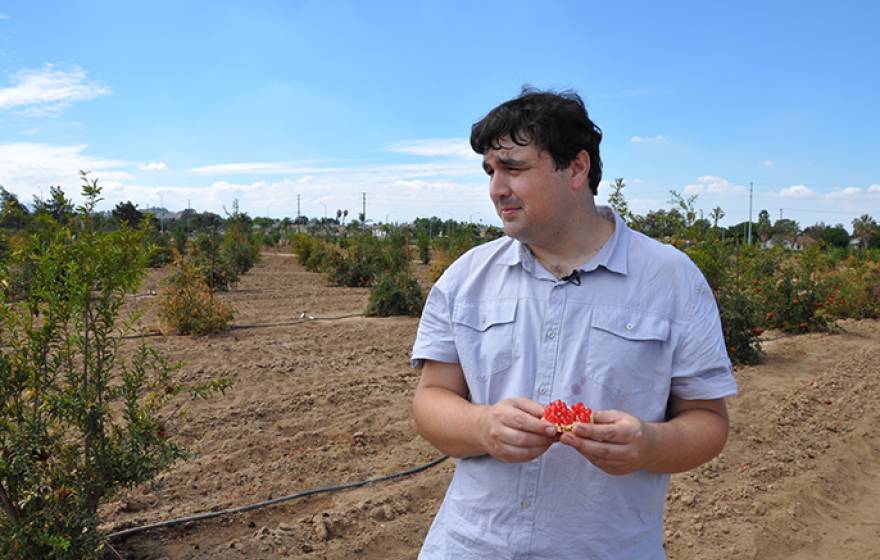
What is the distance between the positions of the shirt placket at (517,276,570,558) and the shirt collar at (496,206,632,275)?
8cm

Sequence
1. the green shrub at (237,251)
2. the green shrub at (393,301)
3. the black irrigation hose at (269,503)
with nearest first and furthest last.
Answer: the black irrigation hose at (269,503), the green shrub at (393,301), the green shrub at (237,251)

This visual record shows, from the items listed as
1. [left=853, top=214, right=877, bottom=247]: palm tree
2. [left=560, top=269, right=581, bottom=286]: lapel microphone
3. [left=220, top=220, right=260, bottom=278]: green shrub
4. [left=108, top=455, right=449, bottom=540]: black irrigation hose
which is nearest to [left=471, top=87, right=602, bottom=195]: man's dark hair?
[left=560, top=269, right=581, bottom=286]: lapel microphone

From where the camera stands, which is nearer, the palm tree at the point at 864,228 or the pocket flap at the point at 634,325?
the pocket flap at the point at 634,325

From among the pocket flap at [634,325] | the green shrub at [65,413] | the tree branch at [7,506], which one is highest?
the pocket flap at [634,325]

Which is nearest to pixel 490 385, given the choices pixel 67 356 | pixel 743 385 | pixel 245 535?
pixel 67 356

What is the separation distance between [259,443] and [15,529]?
2255 mm

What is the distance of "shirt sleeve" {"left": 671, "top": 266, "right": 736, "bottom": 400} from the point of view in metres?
1.46

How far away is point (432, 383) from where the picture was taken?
64.7 inches

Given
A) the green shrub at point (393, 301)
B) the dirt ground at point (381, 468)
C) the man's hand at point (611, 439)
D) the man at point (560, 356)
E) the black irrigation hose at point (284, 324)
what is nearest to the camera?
the man's hand at point (611, 439)

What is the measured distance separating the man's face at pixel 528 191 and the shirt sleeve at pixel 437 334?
0.23 metres

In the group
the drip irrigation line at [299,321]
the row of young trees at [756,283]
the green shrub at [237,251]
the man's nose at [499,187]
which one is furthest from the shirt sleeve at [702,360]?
the green shrub at [237,251]

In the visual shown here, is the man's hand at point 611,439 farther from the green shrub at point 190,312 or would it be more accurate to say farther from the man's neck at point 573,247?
the green shrub at point 190,312

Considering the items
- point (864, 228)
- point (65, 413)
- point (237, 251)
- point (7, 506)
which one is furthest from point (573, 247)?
point (864, 228)

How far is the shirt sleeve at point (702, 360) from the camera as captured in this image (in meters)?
1.46
